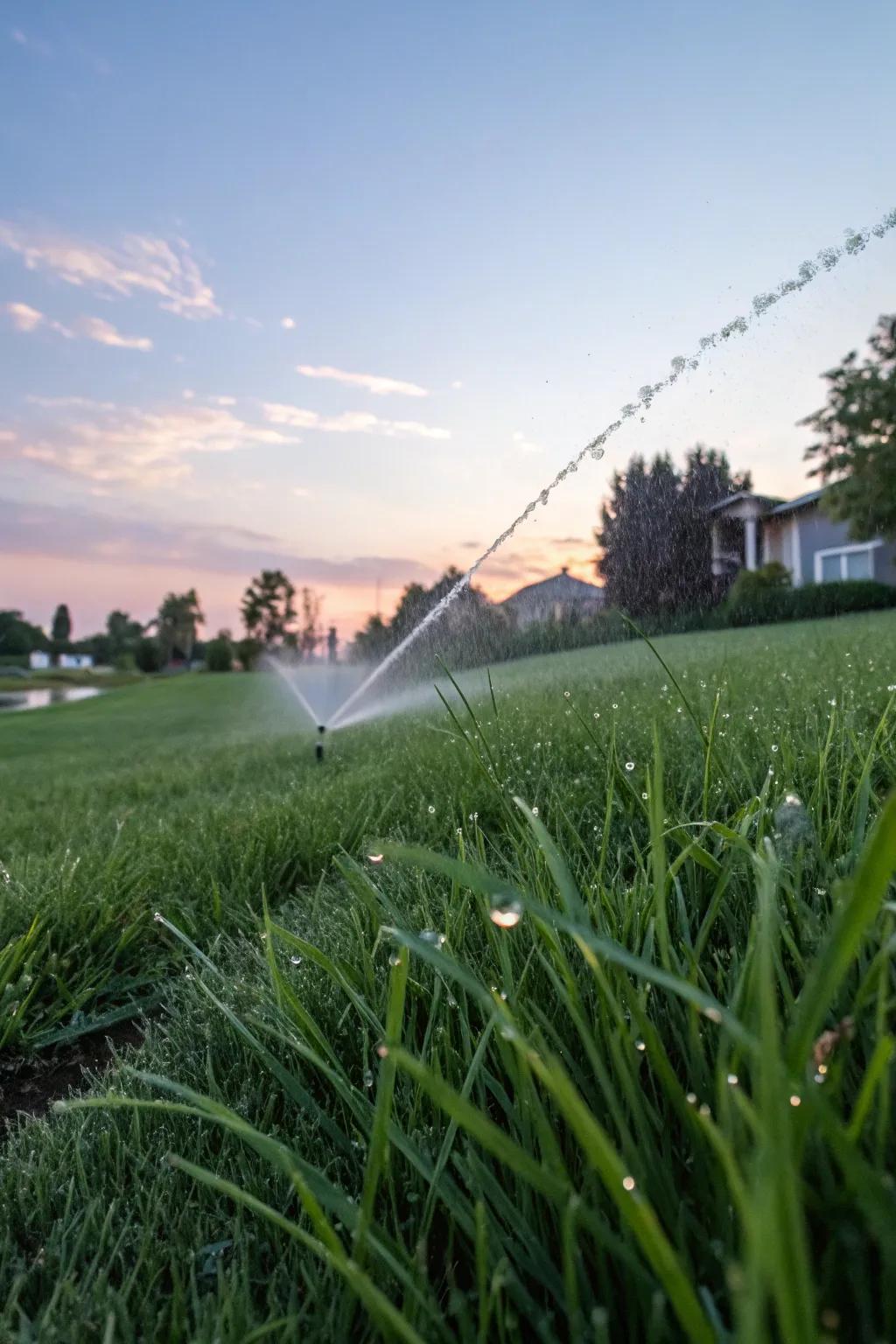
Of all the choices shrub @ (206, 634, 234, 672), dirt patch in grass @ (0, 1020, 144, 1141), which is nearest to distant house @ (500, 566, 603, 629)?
dirt patch in grass @ (0, 1020, 144, 1141)

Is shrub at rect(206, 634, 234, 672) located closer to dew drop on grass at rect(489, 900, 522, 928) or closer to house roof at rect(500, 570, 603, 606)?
house roof at rect(500, 570, 603, 606)

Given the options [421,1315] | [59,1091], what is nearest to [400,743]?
[59,1091]

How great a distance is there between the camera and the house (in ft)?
10.8

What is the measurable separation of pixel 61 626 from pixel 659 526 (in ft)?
417

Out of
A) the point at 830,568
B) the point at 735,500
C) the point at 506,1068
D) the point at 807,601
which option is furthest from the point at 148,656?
the point at 506,1068

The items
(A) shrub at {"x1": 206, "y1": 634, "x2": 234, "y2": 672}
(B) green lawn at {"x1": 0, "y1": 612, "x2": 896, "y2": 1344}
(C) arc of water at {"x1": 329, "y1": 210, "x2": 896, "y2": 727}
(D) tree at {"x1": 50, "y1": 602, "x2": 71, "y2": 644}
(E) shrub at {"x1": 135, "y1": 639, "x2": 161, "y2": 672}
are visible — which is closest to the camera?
(B) green lawn at {"x1": 0, "y1": 612, "x2": 896, "y2": 1344}

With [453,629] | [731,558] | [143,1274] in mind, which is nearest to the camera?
[143,1274]

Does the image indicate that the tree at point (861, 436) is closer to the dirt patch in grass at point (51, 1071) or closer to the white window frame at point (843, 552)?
the white window frame at point (843, 552)

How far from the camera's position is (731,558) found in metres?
3.41

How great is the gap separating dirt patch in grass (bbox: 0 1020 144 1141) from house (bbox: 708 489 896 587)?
8.58 feet

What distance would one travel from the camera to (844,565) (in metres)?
3.79

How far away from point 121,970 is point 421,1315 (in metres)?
1.80

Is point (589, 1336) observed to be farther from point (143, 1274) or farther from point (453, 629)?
point (453, 629)

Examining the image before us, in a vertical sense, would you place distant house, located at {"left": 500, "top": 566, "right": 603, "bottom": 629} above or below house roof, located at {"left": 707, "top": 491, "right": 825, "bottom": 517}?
below
